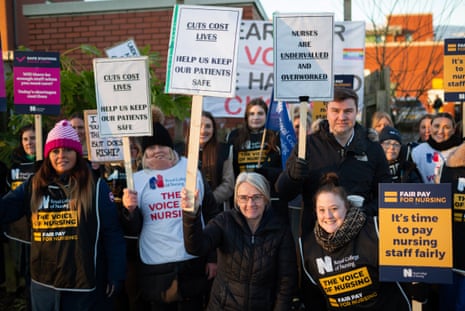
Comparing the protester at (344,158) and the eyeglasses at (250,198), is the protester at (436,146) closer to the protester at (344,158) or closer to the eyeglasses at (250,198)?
the protester at (344,158)

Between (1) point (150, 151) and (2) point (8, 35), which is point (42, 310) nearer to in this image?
(1) point (150, 151)

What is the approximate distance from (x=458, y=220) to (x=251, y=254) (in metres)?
1.67

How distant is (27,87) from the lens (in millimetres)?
4535

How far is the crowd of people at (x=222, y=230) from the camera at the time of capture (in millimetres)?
3086

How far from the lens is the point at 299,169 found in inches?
121

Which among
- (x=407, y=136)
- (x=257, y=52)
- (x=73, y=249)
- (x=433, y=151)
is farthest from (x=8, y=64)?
(x=407, y=136)

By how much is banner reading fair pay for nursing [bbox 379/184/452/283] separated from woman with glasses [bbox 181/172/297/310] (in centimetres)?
67

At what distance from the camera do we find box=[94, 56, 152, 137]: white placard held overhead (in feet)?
11.5

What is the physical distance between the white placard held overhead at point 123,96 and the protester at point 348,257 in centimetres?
139

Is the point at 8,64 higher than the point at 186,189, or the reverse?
the point at 8,64

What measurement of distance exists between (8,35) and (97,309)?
9.51 m

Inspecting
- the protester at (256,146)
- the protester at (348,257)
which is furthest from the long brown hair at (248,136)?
the protester at (348,257)

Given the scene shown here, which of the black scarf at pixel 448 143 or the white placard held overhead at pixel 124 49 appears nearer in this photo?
the black scarf at pixel 448 143

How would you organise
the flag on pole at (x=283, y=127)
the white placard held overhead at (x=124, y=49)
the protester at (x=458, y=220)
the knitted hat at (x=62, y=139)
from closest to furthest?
the knitted hat at (x=62, y=139)
the protester at (x=458, y=220)
the flag on pole at (x=283, y=127)
the white placard held overhead at (x=124, y=49)
